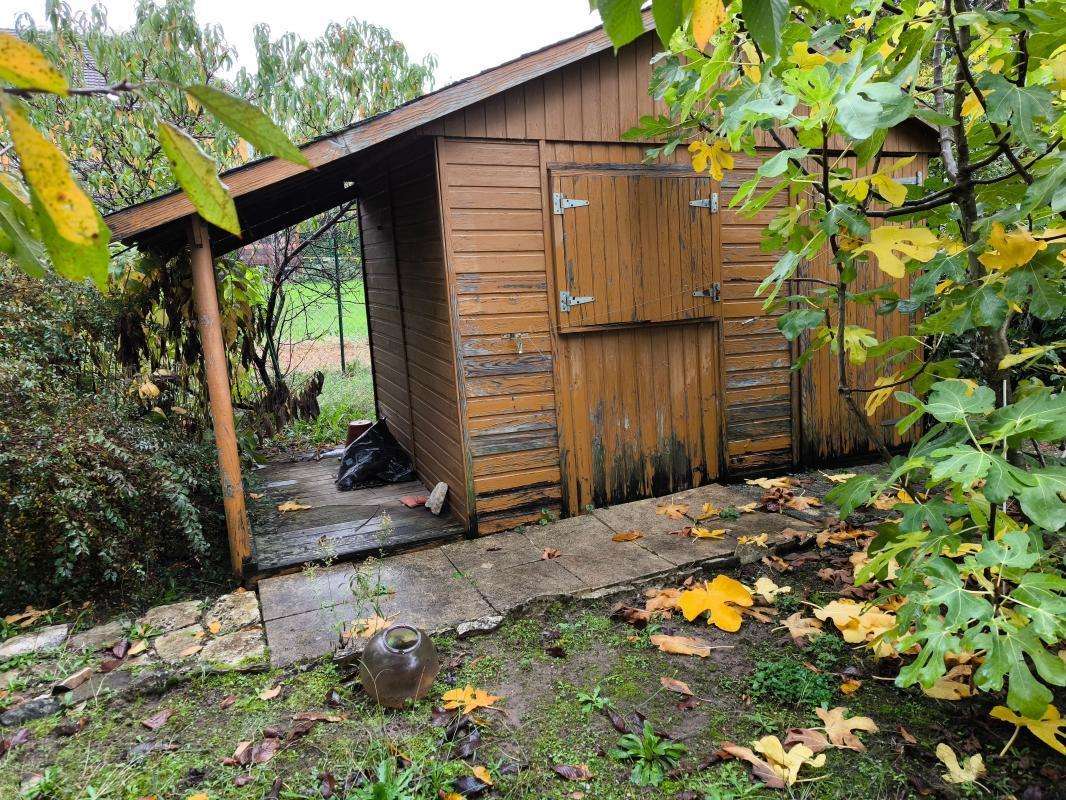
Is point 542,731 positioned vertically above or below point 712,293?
below

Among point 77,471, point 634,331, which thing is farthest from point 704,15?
point 634,331

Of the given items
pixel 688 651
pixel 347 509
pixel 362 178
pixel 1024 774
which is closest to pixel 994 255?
pixel 1024 774

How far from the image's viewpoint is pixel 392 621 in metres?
3.60

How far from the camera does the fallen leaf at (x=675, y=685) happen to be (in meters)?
2.92

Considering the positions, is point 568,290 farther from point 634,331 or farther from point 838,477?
point 838,477

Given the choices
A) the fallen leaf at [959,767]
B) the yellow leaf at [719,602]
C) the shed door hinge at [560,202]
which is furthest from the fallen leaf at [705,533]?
the shed door hinge at [560,202]

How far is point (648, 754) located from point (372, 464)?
14.0ft

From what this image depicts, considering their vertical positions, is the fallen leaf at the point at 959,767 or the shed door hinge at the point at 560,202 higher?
the shed door hinge at the point at 560,202

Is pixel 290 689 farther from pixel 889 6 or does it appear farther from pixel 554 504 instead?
pixel 889 6

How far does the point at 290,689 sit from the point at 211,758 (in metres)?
0.48

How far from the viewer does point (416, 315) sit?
5680 millimetres

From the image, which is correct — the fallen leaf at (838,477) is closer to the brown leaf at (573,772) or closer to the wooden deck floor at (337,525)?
the wooden deck floor at (337,525)

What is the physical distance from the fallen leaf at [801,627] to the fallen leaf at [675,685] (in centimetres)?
65

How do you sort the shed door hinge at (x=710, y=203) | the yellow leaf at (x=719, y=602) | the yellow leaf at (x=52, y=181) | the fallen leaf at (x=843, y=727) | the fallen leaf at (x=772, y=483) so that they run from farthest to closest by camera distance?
the fallen leaf at (x=772, y=483)
the shed door hinge at (x=710, y=203)
the yellow leaf at (x=719, y=602)
the fallen leaf at (x=843, y=727)
the yellow leaf at (x=52, y=181)
